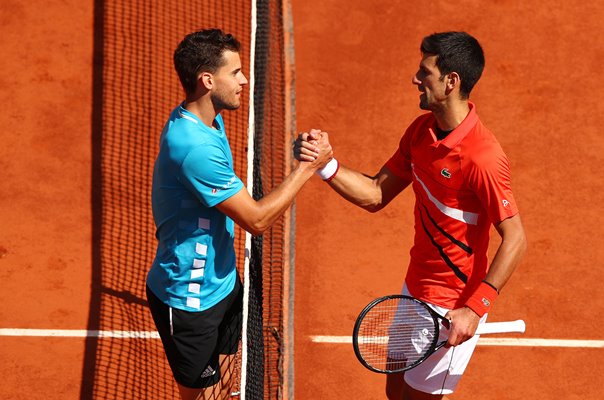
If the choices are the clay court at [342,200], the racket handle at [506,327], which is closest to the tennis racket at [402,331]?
the racket handle at [506,327]

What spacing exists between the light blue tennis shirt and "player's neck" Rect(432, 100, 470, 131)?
1418 millimetres

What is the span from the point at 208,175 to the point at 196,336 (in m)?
1.23

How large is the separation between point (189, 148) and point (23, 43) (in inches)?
244

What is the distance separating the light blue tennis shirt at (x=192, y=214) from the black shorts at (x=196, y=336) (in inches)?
3.2

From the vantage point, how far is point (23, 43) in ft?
36.0

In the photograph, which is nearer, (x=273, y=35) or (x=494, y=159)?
(x=494, y=159)

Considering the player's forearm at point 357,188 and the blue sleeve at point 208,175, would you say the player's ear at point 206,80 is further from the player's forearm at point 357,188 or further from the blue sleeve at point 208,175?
the player's forearm at point 357,188

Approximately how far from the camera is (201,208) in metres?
Answer: 5.81

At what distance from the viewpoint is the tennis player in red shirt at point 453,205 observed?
18.7 ft

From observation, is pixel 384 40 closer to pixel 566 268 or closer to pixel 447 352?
pixel 566 268

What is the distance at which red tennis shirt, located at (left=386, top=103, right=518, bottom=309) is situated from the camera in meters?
5.77

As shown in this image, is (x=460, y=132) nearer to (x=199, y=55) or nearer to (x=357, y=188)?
(x=357, y=188)

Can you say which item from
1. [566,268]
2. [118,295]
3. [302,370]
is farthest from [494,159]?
[118,295]

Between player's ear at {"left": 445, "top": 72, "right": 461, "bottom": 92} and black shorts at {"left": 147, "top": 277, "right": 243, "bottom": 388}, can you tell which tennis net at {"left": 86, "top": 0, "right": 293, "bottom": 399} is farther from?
player's ear at {"left": 445, "top": 72, "right": 461, "bottom": 92}
